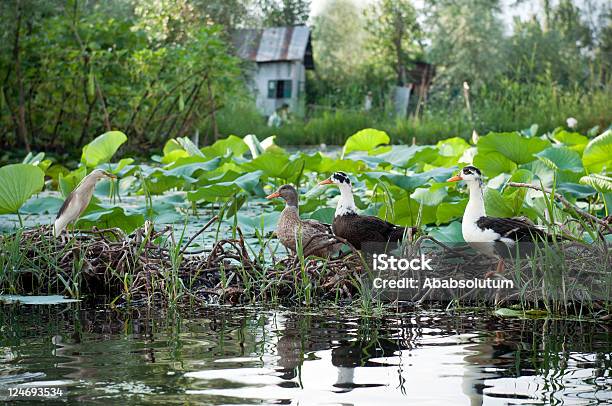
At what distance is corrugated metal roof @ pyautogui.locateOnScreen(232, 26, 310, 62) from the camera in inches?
1078

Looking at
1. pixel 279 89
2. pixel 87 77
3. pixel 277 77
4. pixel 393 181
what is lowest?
pixel 393 181

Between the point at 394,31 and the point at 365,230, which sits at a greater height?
the point at 394,31

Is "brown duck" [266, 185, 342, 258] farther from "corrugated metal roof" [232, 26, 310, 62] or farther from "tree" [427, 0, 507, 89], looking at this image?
"tree" [427, 0, 507, 89]

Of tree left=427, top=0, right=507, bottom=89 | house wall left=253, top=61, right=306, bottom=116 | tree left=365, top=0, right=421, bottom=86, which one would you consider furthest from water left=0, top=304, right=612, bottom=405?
tree left=365, top=0, right=421, bottom=86

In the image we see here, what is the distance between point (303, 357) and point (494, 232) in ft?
3.85

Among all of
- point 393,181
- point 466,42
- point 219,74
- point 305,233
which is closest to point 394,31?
point 466,42

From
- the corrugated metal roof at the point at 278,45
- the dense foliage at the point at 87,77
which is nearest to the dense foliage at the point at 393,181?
the dense foliage at the point at 87,77

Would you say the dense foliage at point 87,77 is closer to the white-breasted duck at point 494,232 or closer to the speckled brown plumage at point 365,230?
the speckled brown plumage at point 365,230

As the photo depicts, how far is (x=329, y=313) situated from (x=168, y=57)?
8980mm

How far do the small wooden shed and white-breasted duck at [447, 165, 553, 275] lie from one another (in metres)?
23.7

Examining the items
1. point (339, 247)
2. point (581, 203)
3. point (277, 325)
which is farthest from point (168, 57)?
point (277, 325)

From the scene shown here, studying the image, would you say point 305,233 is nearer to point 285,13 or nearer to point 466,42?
point 466,42

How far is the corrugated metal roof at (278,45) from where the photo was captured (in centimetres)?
2739

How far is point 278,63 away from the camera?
28.5m
